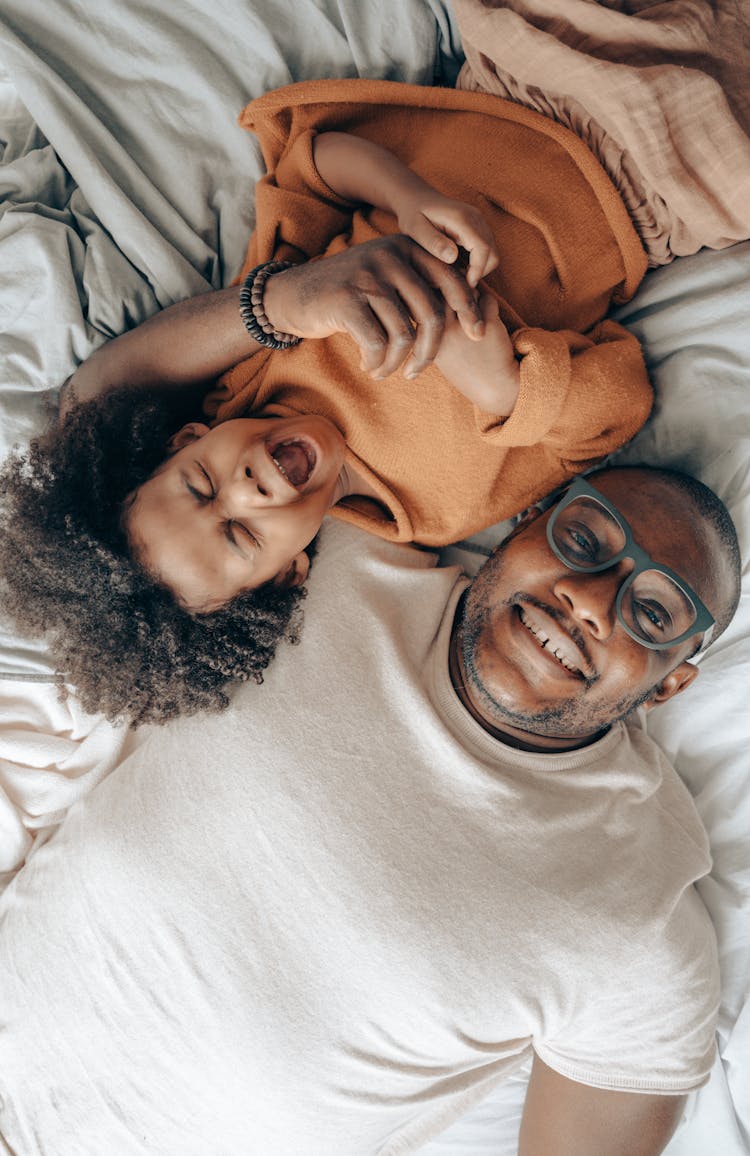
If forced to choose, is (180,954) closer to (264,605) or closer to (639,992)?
(264,605)

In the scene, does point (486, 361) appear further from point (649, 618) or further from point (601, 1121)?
point (601, 1121)

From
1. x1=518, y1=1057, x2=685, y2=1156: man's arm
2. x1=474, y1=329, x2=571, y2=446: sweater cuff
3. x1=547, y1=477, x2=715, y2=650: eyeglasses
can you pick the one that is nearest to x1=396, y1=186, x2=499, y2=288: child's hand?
x1=474, y1=329, x2=571, y2=446: sweater cuff

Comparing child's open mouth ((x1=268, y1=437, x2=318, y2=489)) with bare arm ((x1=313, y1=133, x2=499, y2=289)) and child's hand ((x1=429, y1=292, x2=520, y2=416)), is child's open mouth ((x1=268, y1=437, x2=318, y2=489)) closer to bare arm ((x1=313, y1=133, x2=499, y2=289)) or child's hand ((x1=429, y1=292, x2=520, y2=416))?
child's hand ((x1=429, y1=292, x2=520, y2=416))

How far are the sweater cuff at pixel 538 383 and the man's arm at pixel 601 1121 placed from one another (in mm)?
1234

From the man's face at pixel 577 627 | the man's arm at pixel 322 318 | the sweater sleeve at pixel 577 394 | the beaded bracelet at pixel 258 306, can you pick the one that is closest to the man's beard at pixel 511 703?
the man's face at pixel 577 627

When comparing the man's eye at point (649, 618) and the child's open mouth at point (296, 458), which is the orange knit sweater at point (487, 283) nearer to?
the child's open mouth at point (296, 458)

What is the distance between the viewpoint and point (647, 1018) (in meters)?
1.41

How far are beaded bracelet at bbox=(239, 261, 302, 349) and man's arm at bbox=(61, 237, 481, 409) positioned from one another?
0.06 ft

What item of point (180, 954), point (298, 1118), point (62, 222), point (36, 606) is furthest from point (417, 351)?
point (298, 1118)

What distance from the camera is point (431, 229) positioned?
1208mm

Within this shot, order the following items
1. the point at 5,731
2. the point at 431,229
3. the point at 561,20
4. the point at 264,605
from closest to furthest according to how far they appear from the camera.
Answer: the point at 431,229
the point at 561,20
the point at 264,605
the point at 5,731

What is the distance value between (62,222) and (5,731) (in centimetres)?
108

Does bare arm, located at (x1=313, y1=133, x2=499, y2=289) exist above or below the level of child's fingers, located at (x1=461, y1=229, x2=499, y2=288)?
above

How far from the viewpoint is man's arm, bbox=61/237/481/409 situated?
119 centimetres
